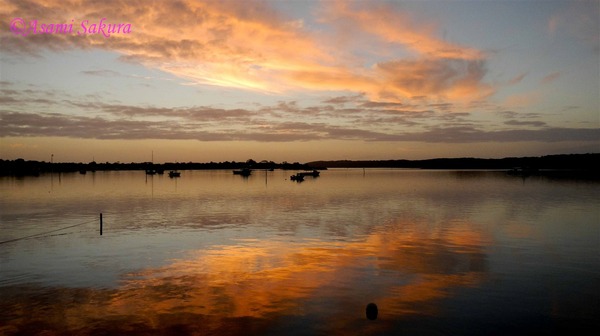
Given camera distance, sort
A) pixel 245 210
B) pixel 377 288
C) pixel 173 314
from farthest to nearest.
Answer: pixel 245 210
pixel 377 288
pixel 173 314

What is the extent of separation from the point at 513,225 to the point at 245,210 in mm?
33430

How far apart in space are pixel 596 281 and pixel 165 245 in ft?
92.4

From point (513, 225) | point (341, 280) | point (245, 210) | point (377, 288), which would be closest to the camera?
point (377, 288)

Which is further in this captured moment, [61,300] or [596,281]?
[596,281]

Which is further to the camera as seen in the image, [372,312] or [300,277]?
[300,277]

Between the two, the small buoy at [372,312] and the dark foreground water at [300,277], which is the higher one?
the small buoy at [372,312]

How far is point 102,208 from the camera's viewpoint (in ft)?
208

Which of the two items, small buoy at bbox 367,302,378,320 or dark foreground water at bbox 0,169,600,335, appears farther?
small buoy at bbox 367,302,378,320

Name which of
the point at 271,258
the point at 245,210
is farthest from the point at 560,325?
the point at 245,210

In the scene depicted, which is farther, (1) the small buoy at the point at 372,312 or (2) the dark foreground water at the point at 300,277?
(1) the small buoy at the point at 372,312

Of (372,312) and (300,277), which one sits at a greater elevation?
(372,312)

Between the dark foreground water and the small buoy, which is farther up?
the small buoy

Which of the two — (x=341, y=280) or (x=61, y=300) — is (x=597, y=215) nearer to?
(x=341, y=280)

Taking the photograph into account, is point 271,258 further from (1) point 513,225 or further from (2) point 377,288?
(1) point 513,225
